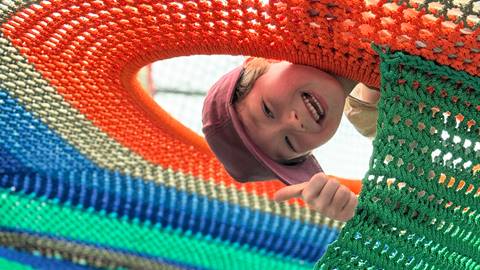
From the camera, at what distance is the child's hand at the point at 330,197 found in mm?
654

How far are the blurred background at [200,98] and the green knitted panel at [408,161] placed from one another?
63cm

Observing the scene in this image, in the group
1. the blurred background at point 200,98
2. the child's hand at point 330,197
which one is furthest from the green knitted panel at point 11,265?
the child's hand at point 330,197

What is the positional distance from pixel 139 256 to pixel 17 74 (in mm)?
439

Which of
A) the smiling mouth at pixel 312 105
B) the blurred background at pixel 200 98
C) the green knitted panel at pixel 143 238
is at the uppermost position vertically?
the smiling mouth at pixel 312 105

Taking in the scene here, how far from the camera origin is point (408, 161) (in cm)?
64

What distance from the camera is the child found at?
0.78m

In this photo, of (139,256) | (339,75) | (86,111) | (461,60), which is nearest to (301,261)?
(139,256)

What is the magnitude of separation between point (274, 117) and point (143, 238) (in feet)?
1.78

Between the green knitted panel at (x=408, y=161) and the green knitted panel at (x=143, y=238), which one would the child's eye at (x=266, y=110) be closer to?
the green knitted panel at (x=408, y=161)

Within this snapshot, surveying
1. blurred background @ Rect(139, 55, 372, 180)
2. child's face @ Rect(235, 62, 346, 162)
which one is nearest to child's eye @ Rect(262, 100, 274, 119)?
child's face @ Rect(235, 62, 346, 162)

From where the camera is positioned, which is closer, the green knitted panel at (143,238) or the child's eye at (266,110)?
the child's eye at (266,110)

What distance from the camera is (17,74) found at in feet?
3.17

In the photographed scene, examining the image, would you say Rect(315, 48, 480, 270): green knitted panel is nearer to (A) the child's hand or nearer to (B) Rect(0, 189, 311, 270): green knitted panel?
(A) the child's hand

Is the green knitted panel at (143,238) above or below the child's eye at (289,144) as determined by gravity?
below
